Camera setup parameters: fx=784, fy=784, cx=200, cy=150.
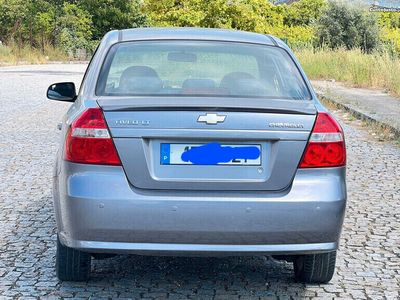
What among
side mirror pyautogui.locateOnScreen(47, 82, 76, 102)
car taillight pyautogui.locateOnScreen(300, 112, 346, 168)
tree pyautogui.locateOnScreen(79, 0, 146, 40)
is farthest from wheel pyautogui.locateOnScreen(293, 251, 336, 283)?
tree pyautogui.locateOnScreen(79, 0, 146, 40)

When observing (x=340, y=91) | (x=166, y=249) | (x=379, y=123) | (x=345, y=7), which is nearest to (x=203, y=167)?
(x=166, y=249)

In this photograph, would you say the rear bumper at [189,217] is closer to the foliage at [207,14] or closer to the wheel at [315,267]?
the wheel at [315,267]

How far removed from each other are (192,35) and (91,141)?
4.53ft

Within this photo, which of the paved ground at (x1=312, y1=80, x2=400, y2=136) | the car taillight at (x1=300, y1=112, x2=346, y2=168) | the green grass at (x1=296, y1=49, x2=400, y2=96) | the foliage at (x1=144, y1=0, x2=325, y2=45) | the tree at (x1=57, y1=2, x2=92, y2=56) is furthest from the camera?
the tree at (x1=57, y1=2, x2=92, y2=56)

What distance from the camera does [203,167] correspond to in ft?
13.1

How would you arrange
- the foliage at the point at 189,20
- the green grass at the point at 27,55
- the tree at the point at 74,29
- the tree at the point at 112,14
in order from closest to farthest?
the foliage at the point at 189,20 < the green grass at the point at 27,55 < the tree at the point at 74,29 < the tree at the point at 112,14

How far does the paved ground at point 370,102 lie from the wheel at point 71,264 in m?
8.40

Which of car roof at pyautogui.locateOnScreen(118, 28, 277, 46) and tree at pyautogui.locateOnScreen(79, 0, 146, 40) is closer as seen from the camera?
car roof at pyautogui.locateOnScreen(118, 28, 277, 46)

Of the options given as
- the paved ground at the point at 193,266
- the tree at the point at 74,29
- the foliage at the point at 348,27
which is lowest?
the tree at the point at 74,29

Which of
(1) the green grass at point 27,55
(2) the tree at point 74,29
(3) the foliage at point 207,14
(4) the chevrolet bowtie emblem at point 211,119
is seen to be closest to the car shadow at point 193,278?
(4) the chevrolet bowtie emblem at point 211,119

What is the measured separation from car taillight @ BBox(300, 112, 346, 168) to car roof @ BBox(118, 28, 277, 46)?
1.07 meters

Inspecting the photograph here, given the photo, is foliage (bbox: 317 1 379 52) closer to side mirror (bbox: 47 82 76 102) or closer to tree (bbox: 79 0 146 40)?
tree (bbox: 79 0 146 40)

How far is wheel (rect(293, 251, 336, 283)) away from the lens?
4543 mm

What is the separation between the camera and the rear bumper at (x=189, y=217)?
3.94 meters
